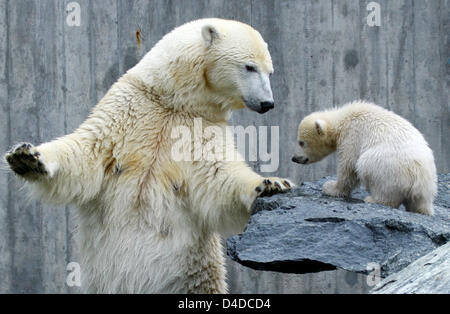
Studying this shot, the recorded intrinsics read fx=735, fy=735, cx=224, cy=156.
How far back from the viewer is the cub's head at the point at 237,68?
11.8 feet

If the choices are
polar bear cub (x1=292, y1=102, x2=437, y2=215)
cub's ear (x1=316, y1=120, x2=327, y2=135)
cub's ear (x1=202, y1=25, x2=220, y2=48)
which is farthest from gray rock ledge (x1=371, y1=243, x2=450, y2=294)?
cub's ear (x1=202, y1=25, x2=220, y2=48)

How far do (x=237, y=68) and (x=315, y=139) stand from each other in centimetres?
86

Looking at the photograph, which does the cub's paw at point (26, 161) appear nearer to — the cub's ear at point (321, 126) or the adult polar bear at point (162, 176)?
the adult polar bear at point (162, 176)

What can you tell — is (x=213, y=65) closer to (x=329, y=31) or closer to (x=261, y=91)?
(x=261, y=91)

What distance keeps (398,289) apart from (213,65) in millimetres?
1556

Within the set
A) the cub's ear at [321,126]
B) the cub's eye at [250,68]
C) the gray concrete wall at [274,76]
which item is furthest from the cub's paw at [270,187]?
the gray concrete wall at [274,76]

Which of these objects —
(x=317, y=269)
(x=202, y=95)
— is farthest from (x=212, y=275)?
(x=202, y=95)

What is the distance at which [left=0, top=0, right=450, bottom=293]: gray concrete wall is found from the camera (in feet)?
19.0

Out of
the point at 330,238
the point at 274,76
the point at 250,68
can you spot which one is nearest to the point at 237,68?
the point at 250,68

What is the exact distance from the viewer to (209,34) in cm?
361

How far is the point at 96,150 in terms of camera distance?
3438mm

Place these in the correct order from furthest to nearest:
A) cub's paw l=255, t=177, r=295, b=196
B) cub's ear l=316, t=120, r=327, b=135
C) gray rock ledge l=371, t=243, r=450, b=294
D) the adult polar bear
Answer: cub's ear l=316, t=120, r=327, b=135 → the adult polar bear → cub's paw l=255, t=177, r=295, b=196 → gray rock ledge l=371, t=243, r=450, b=294

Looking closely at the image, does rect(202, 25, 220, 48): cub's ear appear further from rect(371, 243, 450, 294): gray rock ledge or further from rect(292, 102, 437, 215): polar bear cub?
rect(371, 243, 450, 294): gray rock ledge

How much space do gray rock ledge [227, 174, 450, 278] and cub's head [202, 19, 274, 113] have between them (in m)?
0.55
